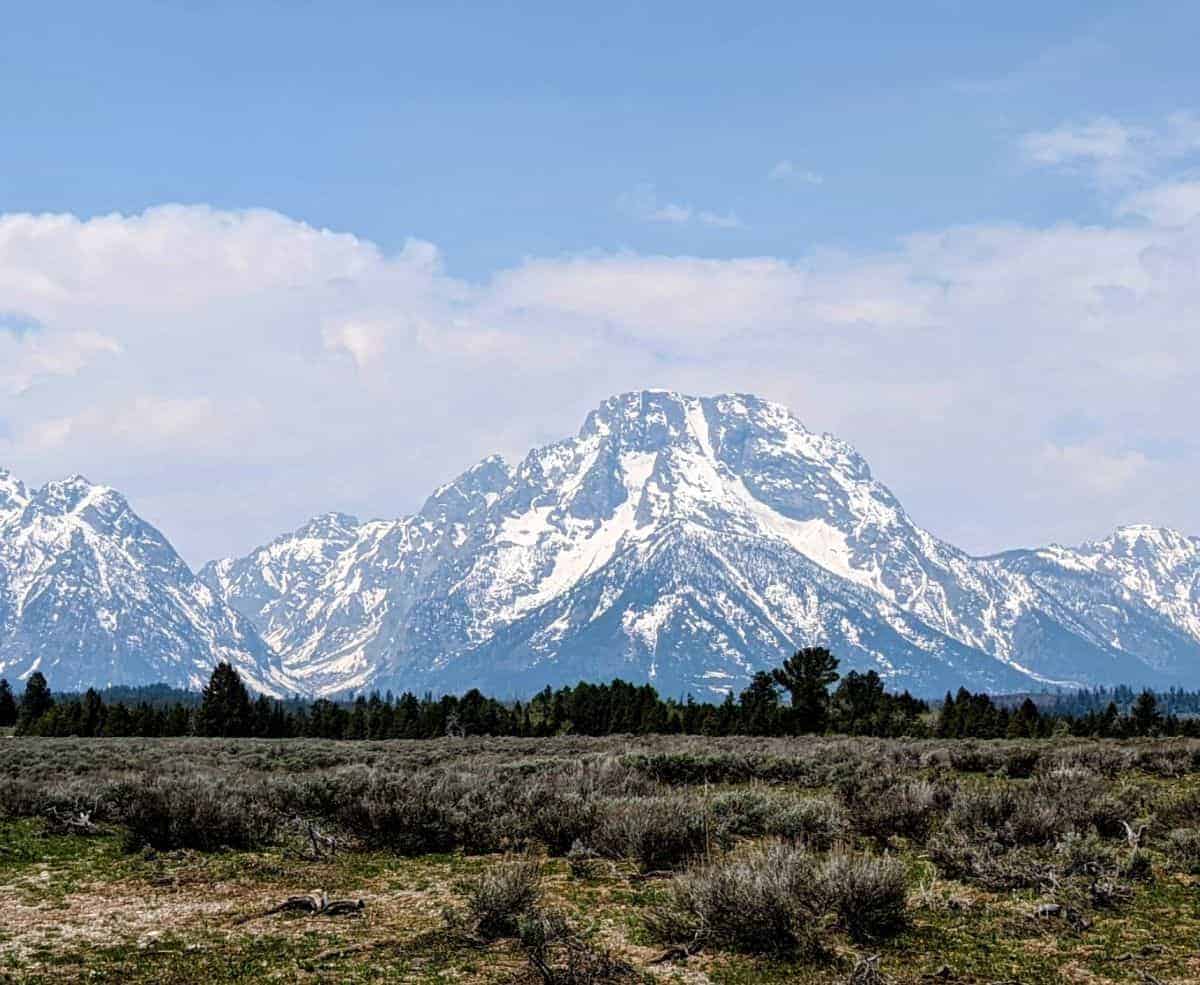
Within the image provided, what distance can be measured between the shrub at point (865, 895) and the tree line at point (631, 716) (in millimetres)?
72328

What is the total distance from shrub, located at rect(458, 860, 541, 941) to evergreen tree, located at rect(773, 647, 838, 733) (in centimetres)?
8058

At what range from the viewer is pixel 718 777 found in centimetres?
3153

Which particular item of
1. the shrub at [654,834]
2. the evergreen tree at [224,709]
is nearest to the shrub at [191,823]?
the shrub at [654,834]

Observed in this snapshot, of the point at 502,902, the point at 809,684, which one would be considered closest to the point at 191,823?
the point at 502,902

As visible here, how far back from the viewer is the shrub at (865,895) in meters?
13.1

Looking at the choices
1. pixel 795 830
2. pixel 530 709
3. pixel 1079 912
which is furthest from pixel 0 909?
pixel 530 709

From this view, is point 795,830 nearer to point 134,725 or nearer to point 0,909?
point 0,909

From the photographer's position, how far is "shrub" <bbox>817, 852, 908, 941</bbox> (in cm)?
1307

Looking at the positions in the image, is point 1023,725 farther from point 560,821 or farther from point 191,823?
point 191,823

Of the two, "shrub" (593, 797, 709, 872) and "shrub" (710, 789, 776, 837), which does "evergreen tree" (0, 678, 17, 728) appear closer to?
"shrub" (710, 789, 776, 837)

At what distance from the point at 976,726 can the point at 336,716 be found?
6842cm

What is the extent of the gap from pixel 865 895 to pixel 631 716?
337ft

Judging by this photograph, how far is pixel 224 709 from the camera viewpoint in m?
109

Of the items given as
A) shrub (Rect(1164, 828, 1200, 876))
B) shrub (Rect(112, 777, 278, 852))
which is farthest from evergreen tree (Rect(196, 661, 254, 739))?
shrub (Rect(1164, 828, 1200, 876))
